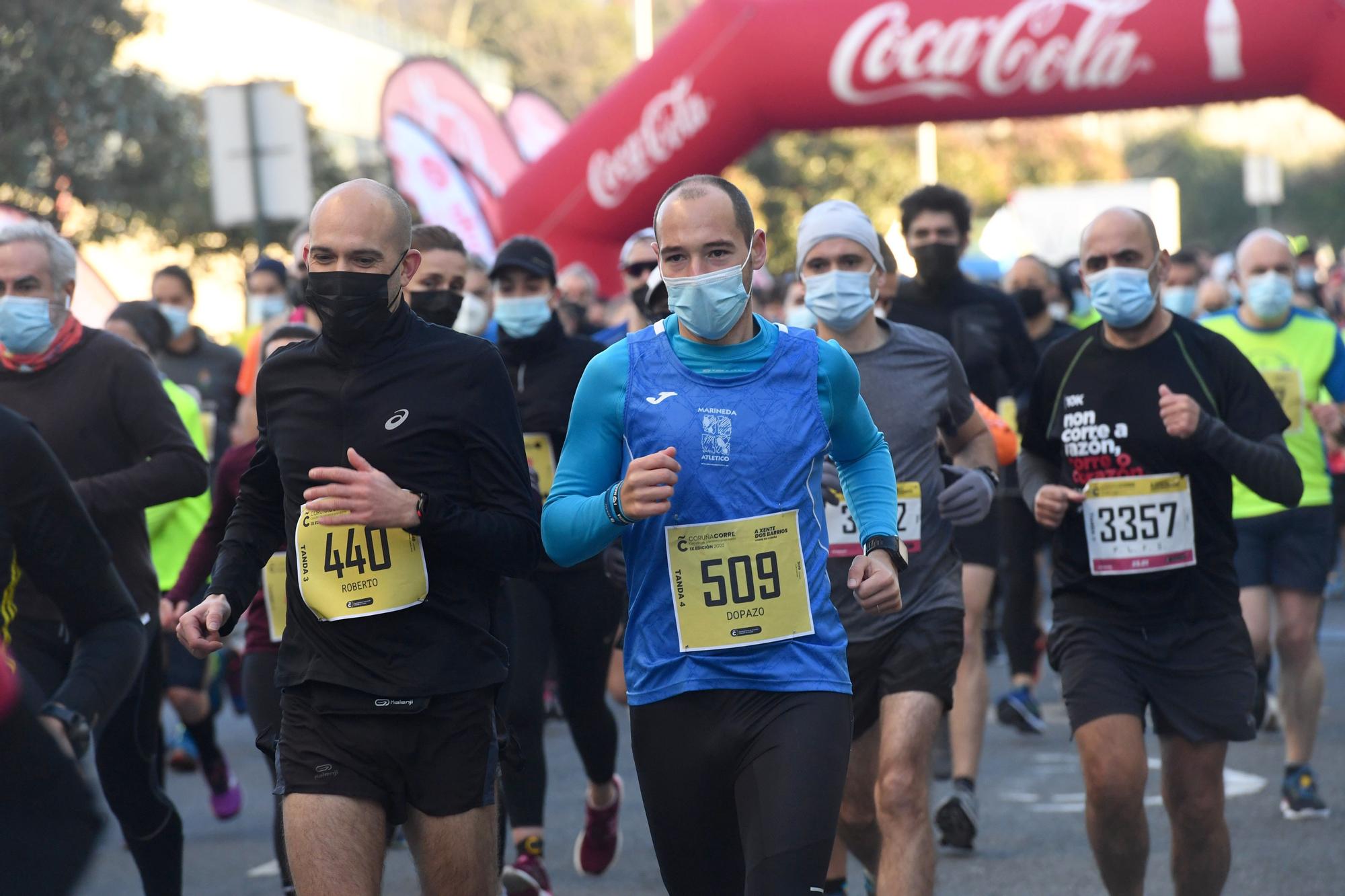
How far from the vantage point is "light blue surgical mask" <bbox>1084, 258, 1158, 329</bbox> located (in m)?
5.84

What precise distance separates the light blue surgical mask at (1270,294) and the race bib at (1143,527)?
326cm

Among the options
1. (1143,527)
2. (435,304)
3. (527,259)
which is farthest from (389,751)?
(527,259)

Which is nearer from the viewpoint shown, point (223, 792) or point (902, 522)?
point (902, 522)

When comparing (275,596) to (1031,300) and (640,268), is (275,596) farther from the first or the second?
(1031,300)

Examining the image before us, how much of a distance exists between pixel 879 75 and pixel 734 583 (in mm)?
11978

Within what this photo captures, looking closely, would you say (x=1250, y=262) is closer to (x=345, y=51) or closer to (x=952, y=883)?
(x=952, y=883)

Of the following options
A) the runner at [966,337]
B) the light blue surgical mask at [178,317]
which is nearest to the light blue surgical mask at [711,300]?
the runner at [966,337]

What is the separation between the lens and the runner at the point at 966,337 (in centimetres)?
773

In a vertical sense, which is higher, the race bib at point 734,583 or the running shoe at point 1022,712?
the race bib at point 734,583

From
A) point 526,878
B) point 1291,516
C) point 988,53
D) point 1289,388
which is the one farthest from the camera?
point 988,53

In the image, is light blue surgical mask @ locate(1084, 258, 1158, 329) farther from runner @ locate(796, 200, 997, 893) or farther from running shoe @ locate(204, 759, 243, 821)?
running shoe @ locate(204, 759, 243, 821)

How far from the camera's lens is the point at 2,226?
20.0 ft

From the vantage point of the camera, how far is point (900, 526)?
593 cm

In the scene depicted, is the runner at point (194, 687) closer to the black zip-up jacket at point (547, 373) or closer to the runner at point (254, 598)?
the black zip-up jacket at point (547, 373)
